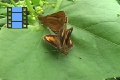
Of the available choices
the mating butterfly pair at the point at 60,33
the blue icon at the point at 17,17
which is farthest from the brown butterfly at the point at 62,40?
the blue icon at the point at 17,17

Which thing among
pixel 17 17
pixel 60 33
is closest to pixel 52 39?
pixel 60 33

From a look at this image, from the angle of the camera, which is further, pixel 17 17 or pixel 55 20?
pixel 17 17

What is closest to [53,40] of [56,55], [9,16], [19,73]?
[56,55]

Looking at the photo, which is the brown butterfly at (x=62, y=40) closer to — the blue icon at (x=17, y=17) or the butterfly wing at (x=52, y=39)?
the butterfly wing at (x=52, y=39)

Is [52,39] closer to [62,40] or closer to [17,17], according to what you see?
[62,40]

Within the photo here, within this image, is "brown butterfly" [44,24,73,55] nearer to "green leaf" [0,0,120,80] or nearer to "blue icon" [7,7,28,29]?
"green leaf" [0,0,120,80]

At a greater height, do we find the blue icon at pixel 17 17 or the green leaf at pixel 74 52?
the blue icon at pixel 17 17

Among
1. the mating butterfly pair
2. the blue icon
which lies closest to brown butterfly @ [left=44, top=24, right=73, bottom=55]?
the mating butterfly pair
